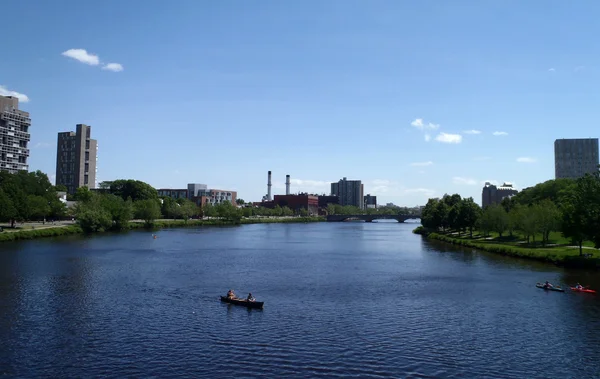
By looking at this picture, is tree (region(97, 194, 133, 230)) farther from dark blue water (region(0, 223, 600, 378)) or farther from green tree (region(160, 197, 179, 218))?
dark blue water (region(0, 223, 600, 378))

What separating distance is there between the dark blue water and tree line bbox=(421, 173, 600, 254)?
640 centimetres

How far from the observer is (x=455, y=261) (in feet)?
234

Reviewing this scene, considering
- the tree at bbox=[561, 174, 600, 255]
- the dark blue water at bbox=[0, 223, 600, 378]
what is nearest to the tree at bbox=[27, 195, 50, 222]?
the dark blue water at bbox=[0, 223, 600, 378]

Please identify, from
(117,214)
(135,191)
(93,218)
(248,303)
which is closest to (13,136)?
(135,191)

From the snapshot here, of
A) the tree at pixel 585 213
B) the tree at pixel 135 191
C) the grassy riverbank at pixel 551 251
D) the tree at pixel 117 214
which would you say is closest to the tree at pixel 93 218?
the tree at pixel 117 214

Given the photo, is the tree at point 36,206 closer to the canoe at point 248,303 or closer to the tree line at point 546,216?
the canoe at point 248,303

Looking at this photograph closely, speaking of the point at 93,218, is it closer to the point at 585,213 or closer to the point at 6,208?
the point at 6,208

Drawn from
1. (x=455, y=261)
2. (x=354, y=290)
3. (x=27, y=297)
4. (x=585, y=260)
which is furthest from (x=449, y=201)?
(x=27, y=297)

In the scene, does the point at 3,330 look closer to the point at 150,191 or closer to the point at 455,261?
the point at 455,261

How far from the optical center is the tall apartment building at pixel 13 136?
165 meters

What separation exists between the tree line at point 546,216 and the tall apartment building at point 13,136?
144 meters

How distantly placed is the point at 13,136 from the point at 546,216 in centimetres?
17035

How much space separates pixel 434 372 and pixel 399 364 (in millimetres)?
1963

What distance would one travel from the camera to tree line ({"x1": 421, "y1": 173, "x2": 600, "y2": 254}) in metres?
59.8
